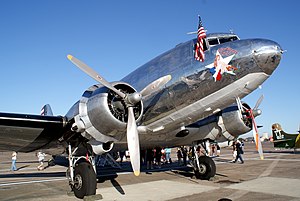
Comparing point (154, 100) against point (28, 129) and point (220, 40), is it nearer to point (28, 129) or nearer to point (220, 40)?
point (220, 40)

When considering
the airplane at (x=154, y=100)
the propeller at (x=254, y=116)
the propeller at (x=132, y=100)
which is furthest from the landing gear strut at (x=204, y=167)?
the propeller at (x=132, y=100)

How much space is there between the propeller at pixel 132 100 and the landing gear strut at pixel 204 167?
514cm

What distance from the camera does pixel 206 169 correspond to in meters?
11.4

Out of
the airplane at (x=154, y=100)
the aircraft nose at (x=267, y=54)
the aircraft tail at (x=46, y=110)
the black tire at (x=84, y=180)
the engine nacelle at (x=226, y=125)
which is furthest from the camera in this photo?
the aircraft tail at (x=46, y=110)

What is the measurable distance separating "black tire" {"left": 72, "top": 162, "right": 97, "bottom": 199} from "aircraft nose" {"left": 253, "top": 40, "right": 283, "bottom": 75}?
5761mm

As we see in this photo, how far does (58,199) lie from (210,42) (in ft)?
21.7

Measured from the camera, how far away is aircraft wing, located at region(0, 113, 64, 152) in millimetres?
8055

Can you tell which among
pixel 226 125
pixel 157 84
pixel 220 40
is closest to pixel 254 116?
pixel 226 125

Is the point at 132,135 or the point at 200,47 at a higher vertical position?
the point at 200,47

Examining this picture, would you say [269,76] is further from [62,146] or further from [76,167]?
[62,146]

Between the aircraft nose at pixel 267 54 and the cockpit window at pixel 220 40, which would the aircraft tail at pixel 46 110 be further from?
the aircraft nose at pixel 267 54

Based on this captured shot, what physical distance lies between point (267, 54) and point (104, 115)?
457 cm

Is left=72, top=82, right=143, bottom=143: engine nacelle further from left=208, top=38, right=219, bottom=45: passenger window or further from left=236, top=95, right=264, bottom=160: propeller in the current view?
left=236, top=95, right=264, bottom=160: propeller

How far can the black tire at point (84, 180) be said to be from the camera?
787 cm
